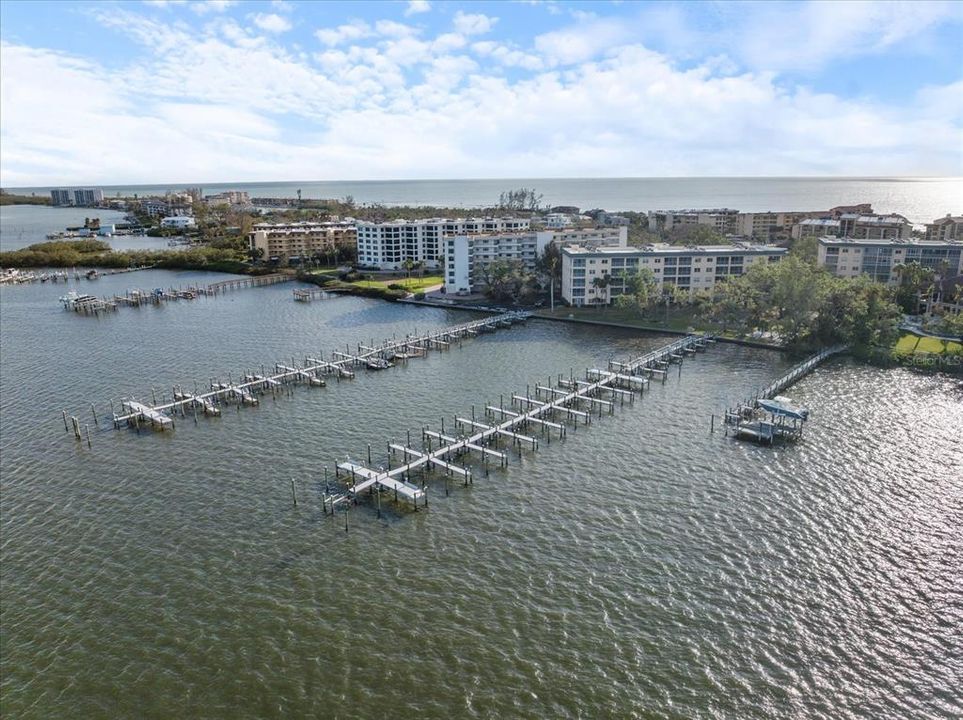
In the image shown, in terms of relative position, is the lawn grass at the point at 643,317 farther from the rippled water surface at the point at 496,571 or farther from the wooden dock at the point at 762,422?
the wooden dock at the point at 762,422

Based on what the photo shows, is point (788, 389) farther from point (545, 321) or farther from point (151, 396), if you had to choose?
point (151, 396)

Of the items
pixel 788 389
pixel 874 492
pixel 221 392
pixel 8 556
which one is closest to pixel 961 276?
pixel 788 389

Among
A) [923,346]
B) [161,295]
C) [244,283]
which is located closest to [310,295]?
[244,283]

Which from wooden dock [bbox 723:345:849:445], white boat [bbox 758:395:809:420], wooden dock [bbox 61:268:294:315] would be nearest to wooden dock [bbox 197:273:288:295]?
wooden dock [bbox 61:268:294:315]

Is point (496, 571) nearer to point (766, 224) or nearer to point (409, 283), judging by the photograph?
point (409, 283)

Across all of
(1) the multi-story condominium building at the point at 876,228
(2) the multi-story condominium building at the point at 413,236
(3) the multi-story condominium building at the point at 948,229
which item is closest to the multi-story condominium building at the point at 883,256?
(1) the multi-story condominium building at the point at 876,228

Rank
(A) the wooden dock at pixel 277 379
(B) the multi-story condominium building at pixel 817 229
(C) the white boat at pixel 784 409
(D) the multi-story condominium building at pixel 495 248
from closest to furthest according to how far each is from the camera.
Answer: (C) the white boat at pixel 784 409 < (A) the wooden dock at pixel 277 379 < (D) the multi-story condominium building at pixel 495 248 < (B) the multi-story condominium building at pixel 817 229
